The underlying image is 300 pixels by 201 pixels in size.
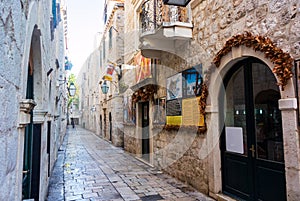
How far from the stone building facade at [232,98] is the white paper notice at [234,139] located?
0.7 inches

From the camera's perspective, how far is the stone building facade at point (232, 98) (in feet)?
9.34

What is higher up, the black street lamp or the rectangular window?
the black street lamp

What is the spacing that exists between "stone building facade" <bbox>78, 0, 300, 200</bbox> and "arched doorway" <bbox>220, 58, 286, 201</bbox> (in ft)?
0.05

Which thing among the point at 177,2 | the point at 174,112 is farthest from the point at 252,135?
the point at 177,2

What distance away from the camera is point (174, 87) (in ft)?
19.0

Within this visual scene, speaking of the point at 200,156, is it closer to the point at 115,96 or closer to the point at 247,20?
the point at 247,20

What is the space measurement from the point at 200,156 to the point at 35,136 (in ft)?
10.1

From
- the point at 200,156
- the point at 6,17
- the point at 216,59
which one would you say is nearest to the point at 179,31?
the point at 216,59

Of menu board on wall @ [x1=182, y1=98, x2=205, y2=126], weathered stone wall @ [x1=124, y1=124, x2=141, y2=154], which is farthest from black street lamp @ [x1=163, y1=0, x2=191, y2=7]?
weathered stone wall @ [x1=124, y1=124, x2=141, y2=154]

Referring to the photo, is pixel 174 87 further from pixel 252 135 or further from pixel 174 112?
pixel 252 135

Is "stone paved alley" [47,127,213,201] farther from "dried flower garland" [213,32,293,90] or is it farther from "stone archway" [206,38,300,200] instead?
"dried flower garland" [213,32,293,90]

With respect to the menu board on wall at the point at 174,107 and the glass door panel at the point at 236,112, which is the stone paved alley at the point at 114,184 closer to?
the glass door panel at the point at 236,112

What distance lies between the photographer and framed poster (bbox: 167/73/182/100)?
550 centimetres

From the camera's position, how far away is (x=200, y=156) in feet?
15.2
